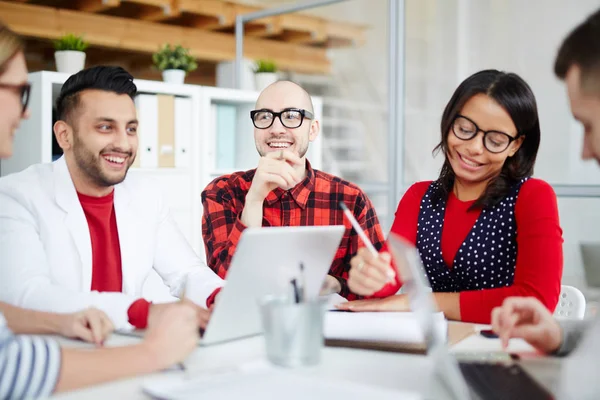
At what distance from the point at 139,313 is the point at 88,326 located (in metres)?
0.15

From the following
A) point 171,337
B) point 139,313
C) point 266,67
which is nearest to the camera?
point 171,337

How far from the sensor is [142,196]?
77.5 inches

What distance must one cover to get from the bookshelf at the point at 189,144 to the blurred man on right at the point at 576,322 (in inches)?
84.9

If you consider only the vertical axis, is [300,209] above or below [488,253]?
above

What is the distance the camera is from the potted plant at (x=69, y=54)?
312cm

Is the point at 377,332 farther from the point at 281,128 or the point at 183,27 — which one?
the point at 183,27

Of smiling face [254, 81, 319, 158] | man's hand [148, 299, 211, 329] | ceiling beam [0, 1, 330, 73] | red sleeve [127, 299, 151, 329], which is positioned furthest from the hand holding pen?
ceiling beam [0, 1, 330, 73]

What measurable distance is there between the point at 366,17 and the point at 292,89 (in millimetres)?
3212

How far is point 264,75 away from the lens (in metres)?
3.82

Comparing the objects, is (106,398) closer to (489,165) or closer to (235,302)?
(235,302)

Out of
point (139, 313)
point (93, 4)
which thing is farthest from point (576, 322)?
point (93, 4)

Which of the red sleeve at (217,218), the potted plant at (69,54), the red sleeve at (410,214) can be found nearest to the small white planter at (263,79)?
the potted plant at (69,54)

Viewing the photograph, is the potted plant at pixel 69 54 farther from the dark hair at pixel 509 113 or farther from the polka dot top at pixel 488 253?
the polka dot top at pixel 488 253

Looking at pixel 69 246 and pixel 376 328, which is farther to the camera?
pixel 69 246
